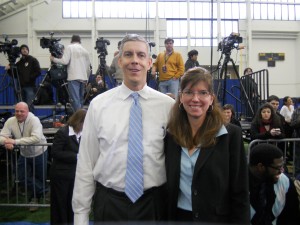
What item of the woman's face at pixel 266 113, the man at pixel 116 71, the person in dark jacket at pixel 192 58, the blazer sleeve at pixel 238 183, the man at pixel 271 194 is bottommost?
the man at pixel 271 194

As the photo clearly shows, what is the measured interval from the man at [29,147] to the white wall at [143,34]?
1098cm

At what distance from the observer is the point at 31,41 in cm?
1570

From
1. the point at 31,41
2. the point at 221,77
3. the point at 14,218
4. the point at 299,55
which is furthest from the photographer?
the point at 299,55

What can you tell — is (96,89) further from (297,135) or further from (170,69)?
(297,135)

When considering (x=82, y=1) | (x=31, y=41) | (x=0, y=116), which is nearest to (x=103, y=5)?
(x=82, y=1)

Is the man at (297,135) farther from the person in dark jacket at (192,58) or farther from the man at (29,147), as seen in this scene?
the man at (29,147)

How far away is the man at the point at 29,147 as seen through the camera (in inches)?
180

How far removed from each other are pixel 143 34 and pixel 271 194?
14730mm

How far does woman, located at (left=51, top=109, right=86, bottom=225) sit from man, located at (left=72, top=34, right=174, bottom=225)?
162 cm

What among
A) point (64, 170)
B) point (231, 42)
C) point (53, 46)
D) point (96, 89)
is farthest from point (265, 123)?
point (53, 46)

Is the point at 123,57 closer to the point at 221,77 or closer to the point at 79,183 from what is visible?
the point at 79,183

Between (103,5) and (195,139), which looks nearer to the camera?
(195,139)

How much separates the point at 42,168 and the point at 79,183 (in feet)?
10.6

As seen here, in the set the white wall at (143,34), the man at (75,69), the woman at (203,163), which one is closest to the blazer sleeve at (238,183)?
the woman at (203,163)
